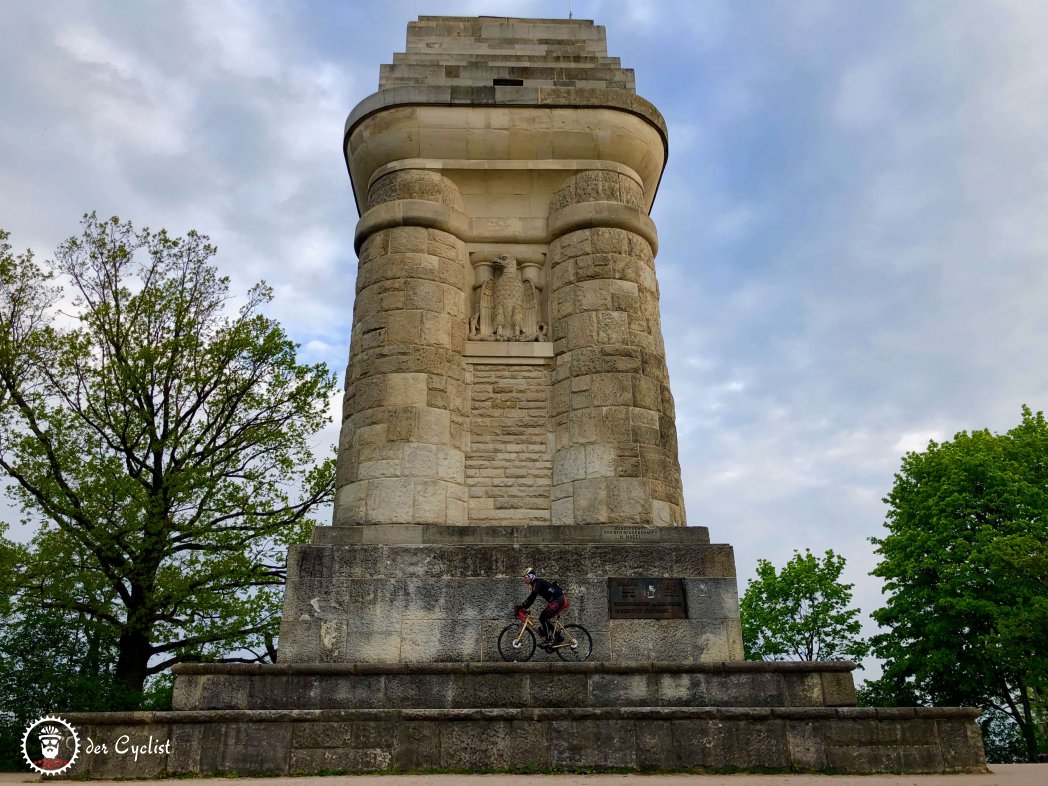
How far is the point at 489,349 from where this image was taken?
1091 cm

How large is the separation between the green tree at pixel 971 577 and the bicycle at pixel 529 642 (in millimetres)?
13825

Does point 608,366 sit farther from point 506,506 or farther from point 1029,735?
point 1029,735

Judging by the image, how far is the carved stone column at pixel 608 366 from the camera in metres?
9.84

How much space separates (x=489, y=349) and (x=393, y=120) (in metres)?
3.72

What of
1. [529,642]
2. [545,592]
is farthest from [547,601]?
[529,642]

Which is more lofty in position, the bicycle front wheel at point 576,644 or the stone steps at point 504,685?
the bicycle front wheel at point 576,644

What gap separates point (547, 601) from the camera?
8.24m

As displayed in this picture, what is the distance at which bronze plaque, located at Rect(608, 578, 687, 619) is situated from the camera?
8.73 m

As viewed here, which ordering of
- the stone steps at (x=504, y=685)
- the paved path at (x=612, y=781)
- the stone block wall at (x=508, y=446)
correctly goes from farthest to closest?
the stone block wall at (x=508, y=446) → the stone steps at (x=504, y=685) → the paved path at (x=612, y=781)

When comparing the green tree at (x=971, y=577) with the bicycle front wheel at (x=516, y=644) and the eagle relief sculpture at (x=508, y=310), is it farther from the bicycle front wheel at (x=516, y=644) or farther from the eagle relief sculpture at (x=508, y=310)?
the bicycle front wheel at (x=516, y=644)

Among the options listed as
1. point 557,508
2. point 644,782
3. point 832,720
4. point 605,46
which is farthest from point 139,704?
point 605,46

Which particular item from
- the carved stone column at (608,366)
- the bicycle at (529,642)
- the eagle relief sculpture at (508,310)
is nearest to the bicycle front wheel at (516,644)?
the bicycle at (529,642)

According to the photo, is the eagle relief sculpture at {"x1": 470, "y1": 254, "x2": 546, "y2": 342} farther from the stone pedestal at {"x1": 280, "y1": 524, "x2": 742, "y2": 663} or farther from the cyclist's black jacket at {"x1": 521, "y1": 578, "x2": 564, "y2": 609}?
the cyclist's black jacket at {"x1": 521, "y1": 578, "x2": 564, "y2": 609}

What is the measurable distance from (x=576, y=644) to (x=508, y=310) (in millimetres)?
4719
